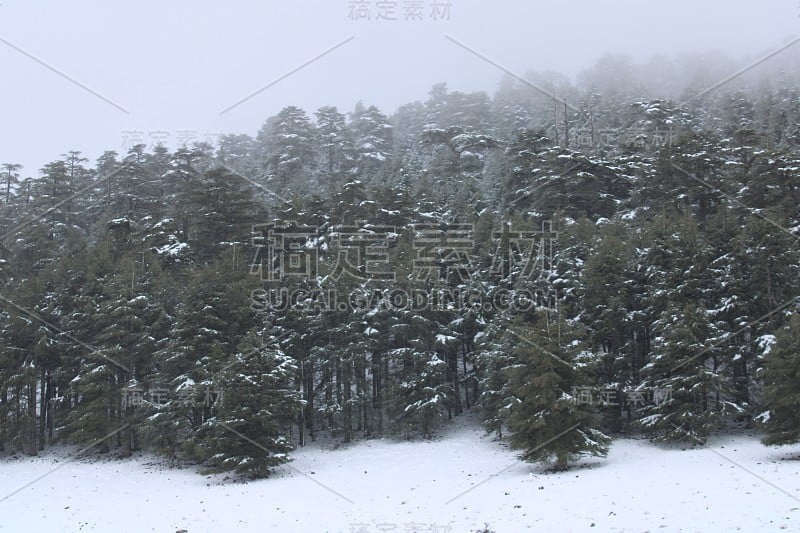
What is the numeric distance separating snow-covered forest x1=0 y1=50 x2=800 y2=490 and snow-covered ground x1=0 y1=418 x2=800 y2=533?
1739mm

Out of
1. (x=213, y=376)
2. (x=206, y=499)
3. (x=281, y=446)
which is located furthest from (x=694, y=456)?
(x=213, y=376)

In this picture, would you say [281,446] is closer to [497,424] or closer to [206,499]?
[206,499]

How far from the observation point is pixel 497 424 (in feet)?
102

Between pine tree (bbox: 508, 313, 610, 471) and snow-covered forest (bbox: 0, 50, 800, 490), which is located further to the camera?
Result: snow-covered forest (bbox: 0, 50, 800, 490)

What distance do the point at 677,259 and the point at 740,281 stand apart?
310 centimetres

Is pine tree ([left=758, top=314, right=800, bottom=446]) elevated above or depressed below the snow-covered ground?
above

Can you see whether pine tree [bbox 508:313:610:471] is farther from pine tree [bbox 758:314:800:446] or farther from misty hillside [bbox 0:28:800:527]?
pine tree [bbox 758:314:800:446]

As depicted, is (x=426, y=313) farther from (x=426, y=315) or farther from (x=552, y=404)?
(x=552, y=404)

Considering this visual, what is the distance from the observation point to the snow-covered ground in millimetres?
16422

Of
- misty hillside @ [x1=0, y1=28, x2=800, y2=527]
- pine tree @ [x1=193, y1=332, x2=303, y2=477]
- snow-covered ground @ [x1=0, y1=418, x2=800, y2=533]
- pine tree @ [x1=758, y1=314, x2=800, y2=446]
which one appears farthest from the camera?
pine tree @ [x1=193, y1=332, x2=303, y2=477]

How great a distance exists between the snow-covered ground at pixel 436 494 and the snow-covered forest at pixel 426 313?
5.70 feet

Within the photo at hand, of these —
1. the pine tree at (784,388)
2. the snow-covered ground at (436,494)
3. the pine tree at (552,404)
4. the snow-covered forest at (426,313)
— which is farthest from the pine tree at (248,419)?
the pine tree at (784,388)

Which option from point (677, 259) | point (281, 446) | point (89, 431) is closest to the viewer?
point (281, 446)

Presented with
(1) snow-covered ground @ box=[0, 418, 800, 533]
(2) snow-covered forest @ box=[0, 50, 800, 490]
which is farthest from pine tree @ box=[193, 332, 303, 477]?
(1) snow-covered ground @ box=[0, 418, 800, 533]
